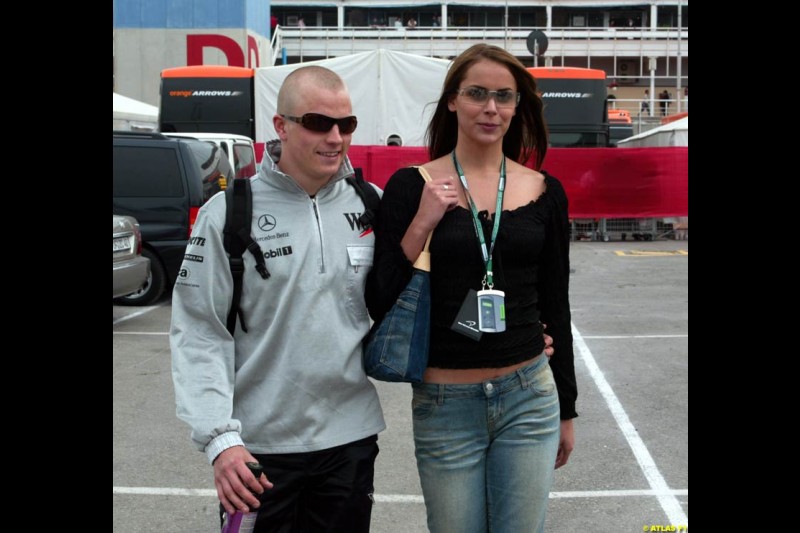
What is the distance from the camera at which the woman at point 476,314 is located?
107 inches

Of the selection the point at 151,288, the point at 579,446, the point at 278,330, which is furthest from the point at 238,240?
A: the point at 151,288

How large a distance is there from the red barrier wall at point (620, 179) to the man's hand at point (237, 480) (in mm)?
16070

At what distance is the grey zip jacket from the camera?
2561 mm

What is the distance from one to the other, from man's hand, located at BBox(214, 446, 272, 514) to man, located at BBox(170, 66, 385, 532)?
1.0 inches

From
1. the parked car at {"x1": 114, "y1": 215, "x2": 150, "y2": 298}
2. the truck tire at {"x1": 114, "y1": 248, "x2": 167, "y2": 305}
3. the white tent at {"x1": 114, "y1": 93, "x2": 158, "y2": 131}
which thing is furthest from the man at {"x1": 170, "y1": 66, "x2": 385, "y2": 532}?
the white tent at {"x1": 114, "y1": 93, "x2": 158, "y2": 131}

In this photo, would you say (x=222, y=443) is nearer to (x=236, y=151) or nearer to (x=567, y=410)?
(x=567, y=410)

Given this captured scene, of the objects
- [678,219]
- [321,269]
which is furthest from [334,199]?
[678,219]

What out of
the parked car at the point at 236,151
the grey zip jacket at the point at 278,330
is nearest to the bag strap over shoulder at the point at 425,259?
the grey zip jacket at the point at 278,330

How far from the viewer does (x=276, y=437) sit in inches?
104

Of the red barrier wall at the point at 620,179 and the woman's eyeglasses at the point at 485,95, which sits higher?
the red barrier wall at the point at 620,179

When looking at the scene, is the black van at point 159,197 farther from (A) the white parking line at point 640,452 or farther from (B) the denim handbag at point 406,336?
(B) the denim handbag at point 406,336

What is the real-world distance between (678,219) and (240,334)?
17.4 m

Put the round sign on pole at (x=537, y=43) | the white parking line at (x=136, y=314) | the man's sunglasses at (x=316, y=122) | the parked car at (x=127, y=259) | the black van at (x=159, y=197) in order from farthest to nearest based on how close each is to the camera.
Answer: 1. the round sign on pole at (x=537, y=43)
2. the black van at (x=159, y=197)
3. the white parking line at (x=136, y=314)
4. the parked car at (x=127, y=259)
5. the man's sunglasses at (x=316, y=122)
